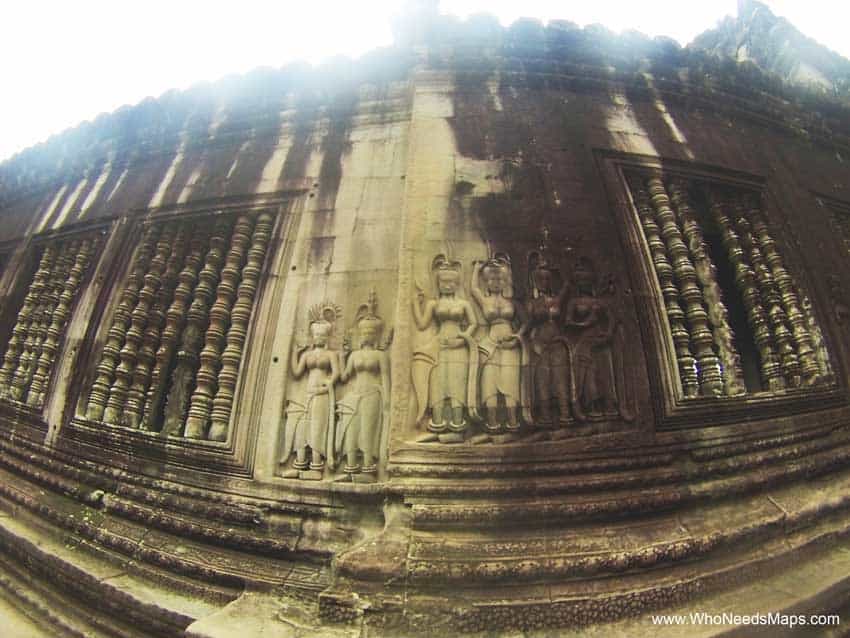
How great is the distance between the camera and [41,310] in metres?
5.24

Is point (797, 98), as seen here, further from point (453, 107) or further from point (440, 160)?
point (440, 160)

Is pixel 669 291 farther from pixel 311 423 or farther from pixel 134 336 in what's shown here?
pixel 134 336

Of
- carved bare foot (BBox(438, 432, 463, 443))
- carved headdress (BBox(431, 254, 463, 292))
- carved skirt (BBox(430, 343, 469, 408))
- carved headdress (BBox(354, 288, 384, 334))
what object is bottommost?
Answer: carved bare foot (BBox(438, 432, 463, 443))

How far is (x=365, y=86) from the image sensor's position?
4.91 m

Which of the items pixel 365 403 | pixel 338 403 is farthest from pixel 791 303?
pixel 338 403

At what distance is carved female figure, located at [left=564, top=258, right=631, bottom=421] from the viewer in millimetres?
3143

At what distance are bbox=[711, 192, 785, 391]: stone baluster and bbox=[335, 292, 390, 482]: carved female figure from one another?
330cm

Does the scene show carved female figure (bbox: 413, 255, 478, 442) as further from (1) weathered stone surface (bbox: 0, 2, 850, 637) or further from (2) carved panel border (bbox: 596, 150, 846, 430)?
(2) carved panel border (bbox: 596, 150, 846, 430)

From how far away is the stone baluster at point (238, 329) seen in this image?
3.62 metres

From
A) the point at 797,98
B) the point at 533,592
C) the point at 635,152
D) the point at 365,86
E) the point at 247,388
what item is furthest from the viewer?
the point at 797,98

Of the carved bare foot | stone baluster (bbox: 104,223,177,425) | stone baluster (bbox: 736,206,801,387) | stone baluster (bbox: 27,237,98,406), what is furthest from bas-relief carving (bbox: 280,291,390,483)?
stone baluster (bbox: 736,206,801,387)

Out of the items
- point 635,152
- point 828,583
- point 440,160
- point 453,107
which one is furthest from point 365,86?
point 828,583

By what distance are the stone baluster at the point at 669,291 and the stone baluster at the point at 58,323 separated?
6.07 meters

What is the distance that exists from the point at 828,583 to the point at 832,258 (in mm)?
A: 3272
